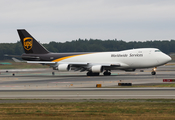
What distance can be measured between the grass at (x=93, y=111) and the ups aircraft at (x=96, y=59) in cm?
3994

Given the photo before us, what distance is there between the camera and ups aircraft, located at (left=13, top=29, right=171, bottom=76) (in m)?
65.2

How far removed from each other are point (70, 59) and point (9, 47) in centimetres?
10760

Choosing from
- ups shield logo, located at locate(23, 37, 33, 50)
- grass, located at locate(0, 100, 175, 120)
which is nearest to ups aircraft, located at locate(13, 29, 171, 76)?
ups shield logo, located at locate(23, 37, 33, 50)

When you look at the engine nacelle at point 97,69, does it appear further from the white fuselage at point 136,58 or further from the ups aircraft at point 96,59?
the white fuselage at point 136,58

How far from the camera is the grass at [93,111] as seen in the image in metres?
19.0

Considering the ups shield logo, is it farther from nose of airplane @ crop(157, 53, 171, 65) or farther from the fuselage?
nose of airplane @ crop(157, 53, 171, 65)

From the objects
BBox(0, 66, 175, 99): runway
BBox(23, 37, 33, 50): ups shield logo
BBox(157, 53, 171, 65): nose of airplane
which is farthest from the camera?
BBox(23, 37, 33, 50): ups shield logo

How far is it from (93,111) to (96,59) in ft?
157

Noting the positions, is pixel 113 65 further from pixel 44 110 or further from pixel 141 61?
pixel 44 110

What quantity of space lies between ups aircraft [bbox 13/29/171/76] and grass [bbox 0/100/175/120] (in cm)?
3994

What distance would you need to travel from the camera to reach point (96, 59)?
68812 mm

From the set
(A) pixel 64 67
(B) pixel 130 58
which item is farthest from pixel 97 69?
(B) pixel 130 58

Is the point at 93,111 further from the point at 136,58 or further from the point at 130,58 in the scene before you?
the point at 130,58

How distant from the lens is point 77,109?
22.1 meters
